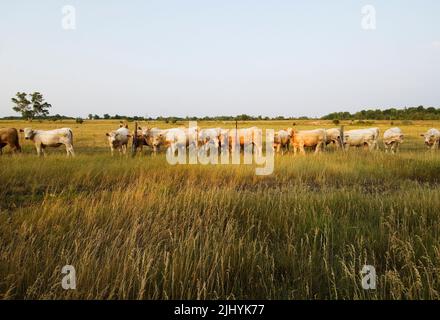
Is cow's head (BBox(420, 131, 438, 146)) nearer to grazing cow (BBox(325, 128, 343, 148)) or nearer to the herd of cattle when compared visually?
the herd of cattle

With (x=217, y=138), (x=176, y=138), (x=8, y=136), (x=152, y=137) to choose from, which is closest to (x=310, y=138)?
(x=217, y=138)

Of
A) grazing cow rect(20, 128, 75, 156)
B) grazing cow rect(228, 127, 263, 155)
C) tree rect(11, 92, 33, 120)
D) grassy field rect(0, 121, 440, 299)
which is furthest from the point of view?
tree rect(11, 92, 33, 120)

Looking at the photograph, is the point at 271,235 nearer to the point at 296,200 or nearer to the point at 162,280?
the point at 296,200

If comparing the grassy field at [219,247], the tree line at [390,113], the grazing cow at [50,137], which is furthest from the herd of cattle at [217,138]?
the tree line at [390,113]

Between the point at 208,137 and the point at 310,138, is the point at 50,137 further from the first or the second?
the point at 310,138

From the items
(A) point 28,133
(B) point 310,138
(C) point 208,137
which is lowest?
(B) point 310,138

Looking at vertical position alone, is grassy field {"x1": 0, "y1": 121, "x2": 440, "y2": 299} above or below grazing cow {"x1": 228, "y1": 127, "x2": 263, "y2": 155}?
below

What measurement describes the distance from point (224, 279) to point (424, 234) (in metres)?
2.96

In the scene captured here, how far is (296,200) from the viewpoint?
19.0 feet

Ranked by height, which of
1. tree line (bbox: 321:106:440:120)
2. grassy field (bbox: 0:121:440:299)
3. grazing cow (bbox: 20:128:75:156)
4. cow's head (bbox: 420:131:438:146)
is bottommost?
grassy field (bbox: 0:121:440:299)

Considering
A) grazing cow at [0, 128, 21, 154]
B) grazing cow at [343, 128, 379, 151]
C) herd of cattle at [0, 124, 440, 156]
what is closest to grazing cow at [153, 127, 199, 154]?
herd of cattle at [0, 124, 440, 156]

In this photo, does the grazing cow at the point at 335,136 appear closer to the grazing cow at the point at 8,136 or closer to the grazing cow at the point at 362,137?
the grazing cow at the point at 362,137

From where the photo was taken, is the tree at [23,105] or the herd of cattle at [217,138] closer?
the herd of cattle at [217,138]

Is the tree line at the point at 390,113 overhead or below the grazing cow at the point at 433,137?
overhead
